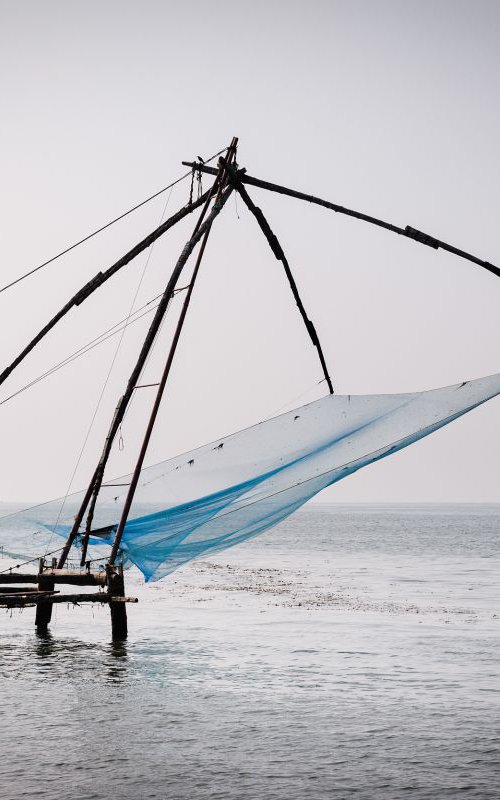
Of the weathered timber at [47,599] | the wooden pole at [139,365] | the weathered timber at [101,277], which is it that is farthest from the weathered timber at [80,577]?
the weathered timber at [101,277]

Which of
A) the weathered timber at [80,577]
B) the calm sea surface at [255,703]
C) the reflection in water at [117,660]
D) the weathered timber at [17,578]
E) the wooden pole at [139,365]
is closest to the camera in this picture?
the calm sea surface at [255,703]

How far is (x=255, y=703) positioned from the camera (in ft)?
35.8

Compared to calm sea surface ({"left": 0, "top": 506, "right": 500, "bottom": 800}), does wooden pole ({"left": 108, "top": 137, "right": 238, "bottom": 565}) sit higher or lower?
higher

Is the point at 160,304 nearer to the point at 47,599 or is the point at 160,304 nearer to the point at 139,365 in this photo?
the point at 139,365

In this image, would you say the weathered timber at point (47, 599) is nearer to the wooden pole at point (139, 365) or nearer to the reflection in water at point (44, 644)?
the wooden pole at point (139, 365)

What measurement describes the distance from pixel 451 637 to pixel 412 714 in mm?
6583

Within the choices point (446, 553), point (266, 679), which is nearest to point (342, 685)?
point (266, 679)

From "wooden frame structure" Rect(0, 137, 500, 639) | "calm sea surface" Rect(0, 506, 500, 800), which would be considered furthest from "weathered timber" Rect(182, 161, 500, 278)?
"calm sea surface" Rect(0, 506, 500, 800)

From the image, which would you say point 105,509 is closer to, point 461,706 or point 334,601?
point 461,706

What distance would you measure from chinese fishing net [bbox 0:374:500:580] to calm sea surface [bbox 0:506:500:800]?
1961 millimetres

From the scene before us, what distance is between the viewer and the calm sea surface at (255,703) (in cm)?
797

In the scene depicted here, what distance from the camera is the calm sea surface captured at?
797cm

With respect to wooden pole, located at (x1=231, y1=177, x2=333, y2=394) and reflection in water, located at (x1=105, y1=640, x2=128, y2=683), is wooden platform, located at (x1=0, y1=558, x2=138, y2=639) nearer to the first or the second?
reflection in water, located at (x1=105, y1=640, x2=128, y2=683)

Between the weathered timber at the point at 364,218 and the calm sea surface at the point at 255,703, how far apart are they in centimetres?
555
